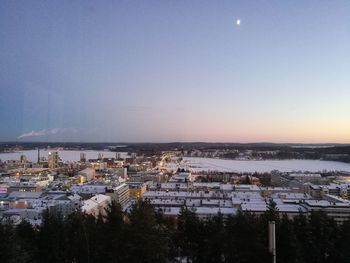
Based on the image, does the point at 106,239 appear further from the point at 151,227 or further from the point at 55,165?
the point at 55,165

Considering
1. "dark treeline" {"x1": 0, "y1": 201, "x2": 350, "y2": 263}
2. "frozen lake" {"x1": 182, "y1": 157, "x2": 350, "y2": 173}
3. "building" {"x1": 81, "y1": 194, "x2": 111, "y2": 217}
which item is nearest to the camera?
"dark treeline" {"x1": 0, "y1": 201, "x2": 350, "y2": 263}

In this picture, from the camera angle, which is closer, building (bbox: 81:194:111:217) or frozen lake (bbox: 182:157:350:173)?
building (bbox: 81:194:111:217)

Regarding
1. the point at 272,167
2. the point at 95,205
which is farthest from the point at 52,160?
the point at 272,167

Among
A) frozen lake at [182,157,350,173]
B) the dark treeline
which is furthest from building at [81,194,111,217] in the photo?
frozen lake at [182,157,350,173]

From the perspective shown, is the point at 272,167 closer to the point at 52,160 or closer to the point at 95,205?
the point at 52,160

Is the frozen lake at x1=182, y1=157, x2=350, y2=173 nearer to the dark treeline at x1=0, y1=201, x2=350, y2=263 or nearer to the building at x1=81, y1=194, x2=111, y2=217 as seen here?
the building at x1=81, y1=194, x2=111, y2=217

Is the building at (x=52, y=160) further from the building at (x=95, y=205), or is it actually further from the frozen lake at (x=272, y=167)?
the building at (x=95, y=205)

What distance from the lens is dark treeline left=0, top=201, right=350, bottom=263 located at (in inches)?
125

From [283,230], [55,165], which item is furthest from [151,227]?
[55,165]

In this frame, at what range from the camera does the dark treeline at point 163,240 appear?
316cm

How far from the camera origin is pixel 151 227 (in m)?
3.25

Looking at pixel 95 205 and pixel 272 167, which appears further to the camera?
pixel 272 167

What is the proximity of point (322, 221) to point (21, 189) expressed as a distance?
1326cm

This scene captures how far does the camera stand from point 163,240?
11.1 feet
